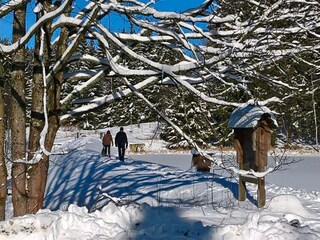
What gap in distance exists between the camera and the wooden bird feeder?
8727 mm

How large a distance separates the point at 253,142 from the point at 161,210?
170 inches

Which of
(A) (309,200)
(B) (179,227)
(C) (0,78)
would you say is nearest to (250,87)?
(B) (179,227)

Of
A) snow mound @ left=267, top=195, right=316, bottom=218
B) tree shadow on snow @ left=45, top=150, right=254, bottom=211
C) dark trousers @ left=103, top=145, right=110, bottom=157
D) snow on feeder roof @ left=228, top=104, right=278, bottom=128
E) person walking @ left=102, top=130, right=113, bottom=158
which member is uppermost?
snow on feeder roof @ left=228, top=104, right=278, bottom=128

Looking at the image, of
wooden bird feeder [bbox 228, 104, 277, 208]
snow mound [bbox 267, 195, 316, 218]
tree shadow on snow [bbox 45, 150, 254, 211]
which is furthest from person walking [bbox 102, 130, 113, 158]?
snow mound [bbox 267, 195, 316, 218]

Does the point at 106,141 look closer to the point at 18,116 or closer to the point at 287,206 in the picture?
the point at 287,206

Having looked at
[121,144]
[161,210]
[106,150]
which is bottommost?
[161,210]

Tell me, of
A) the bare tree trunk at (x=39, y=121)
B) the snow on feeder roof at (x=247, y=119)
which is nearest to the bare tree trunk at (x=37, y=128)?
the bare tree trunk at (x=39, y=121)

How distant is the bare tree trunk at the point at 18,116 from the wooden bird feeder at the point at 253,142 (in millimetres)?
4518

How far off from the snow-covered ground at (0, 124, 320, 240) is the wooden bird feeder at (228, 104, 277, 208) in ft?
1.47

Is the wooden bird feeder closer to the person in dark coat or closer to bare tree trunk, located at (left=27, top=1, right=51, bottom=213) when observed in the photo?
bare tree trunk, located at (left=27, top=1, right=51, bottom=213)

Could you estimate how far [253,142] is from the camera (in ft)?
30.4

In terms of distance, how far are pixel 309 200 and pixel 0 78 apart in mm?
6783

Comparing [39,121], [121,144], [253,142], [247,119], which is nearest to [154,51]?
[39,121]

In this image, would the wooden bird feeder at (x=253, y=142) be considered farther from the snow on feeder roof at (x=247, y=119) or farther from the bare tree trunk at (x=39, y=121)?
the bare tree trunk at (x=39, y=121)
